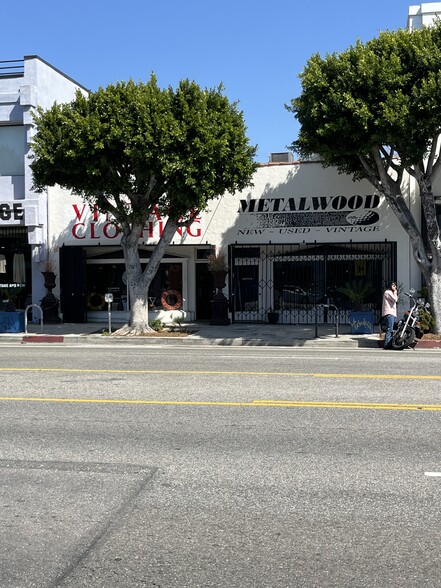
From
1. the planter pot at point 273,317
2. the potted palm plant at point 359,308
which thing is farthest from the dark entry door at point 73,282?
the potted palm plant at point 359,308

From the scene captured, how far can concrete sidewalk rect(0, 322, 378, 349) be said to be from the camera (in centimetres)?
1875

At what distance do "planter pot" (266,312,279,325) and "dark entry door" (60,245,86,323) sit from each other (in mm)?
6770

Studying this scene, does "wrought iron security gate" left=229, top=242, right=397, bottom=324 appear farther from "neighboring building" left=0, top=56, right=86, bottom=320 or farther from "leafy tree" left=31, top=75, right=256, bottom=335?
"neighboring building" left=0, top=56, right=86, bottom=320

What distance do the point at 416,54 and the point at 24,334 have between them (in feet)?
45.4

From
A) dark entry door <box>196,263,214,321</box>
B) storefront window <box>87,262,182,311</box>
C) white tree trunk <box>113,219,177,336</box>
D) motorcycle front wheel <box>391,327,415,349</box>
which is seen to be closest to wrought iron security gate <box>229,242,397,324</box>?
dark entry door <box>196,263,214,321</box>

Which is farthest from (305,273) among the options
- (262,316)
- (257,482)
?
(257,482)

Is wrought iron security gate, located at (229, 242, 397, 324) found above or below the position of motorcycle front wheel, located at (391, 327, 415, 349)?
above

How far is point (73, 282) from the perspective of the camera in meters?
24.7

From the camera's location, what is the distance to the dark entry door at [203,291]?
2522cm

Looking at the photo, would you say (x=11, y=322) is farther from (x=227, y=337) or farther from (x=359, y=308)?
(x=359, y=308)

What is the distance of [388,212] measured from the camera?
74.7 feet

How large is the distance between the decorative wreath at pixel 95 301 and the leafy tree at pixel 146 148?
518 cm

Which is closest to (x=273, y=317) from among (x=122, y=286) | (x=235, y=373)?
(x=122, y=286)

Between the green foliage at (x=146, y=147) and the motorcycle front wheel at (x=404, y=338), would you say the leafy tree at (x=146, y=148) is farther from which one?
the motorcycle front wheel at (x=404, y=338)
